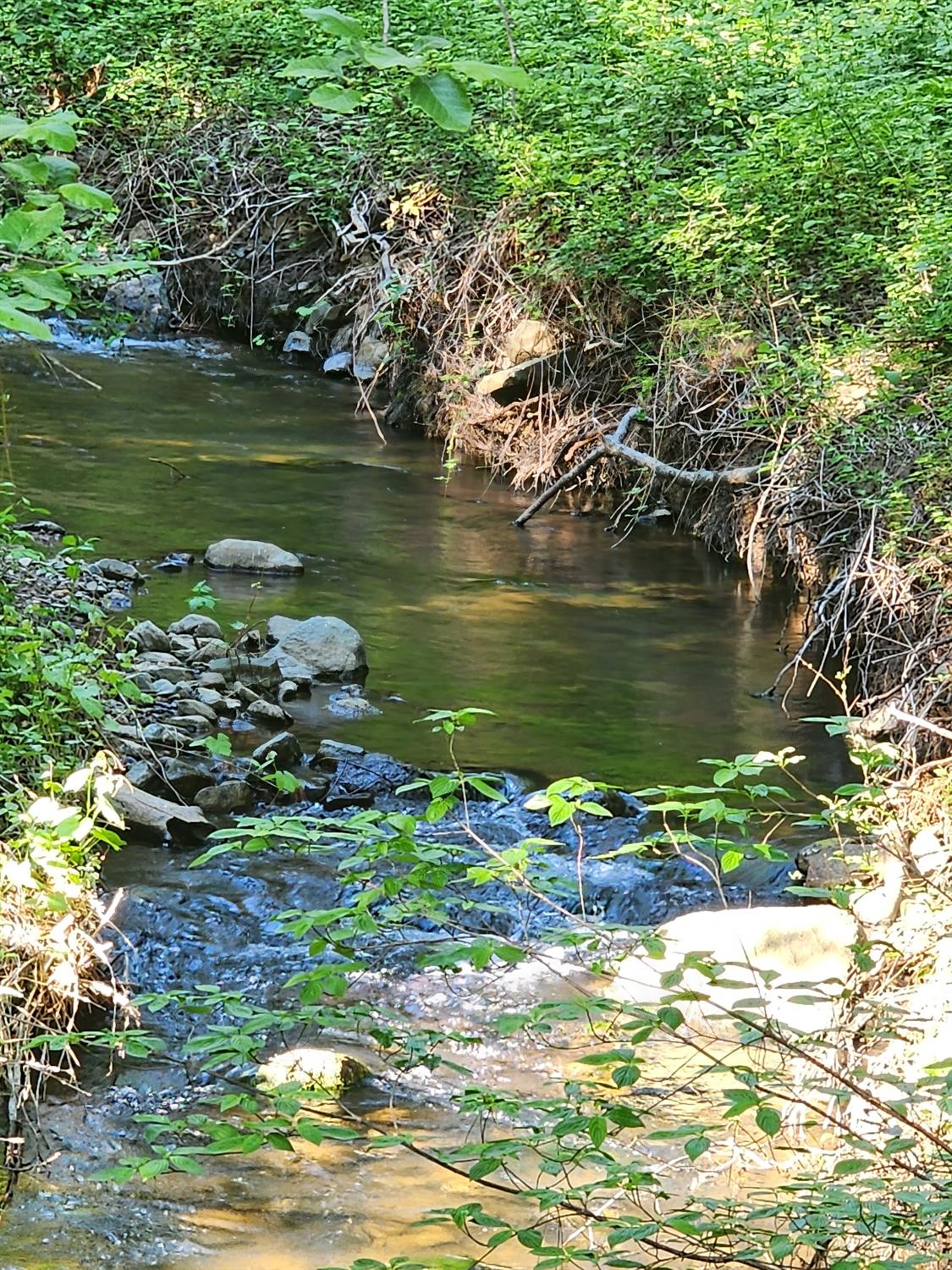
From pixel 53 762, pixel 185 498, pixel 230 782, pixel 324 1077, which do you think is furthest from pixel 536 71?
pixel 324 1077

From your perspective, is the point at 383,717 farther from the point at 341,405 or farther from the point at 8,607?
the point at 341,405

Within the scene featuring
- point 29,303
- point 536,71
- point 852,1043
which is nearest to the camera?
point 29,303

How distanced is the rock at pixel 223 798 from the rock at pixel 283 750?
1.00 feet

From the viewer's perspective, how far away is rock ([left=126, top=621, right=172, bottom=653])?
7.30 m

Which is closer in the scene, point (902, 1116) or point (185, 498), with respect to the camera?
point (902, 1116)

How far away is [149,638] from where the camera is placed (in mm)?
7375

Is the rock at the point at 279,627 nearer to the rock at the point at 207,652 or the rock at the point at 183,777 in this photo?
the rock at the point at 207,652

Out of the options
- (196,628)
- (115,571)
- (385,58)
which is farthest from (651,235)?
(385,58)

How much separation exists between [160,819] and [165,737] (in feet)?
1.91

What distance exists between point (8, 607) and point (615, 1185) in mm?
3832

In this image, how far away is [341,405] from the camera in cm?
1341

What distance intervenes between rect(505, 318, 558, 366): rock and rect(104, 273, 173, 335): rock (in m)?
5.22

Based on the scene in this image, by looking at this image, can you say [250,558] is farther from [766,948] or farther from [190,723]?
[766,948]

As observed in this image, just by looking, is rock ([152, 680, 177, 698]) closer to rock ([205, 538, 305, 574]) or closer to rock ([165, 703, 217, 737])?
rock ([165, 703, 217, 737])
